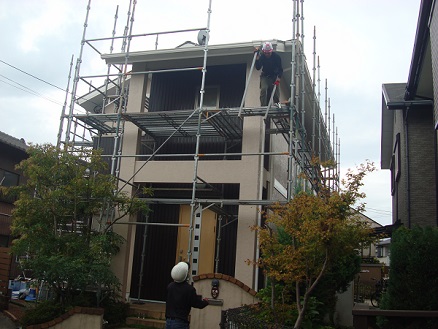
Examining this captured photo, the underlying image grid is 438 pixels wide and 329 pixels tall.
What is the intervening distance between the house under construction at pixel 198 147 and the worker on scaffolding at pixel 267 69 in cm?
34

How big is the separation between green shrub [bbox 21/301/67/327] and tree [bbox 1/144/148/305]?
0.33 meters

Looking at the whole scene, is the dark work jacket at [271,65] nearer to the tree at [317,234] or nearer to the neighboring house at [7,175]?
the tree at [317,234]

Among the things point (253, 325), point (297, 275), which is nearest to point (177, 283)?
point (253, 325)

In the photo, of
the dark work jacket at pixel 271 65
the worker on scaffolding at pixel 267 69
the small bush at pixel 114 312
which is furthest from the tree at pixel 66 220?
the dark work jacket at pixel 271 65

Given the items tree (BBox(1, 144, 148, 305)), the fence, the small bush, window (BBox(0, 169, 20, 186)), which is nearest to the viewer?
the fence

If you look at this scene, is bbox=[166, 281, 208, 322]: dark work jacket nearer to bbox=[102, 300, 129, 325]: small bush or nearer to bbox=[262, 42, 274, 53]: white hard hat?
bbox=[102, 300, 129, 325]: small bush

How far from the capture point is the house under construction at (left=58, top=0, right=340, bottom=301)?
453 inches

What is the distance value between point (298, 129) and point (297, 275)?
6.02 metres

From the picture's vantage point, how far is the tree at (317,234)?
6637 millimetres

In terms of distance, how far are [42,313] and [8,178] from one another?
11.0m

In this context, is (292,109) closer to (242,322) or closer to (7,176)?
(242,322)

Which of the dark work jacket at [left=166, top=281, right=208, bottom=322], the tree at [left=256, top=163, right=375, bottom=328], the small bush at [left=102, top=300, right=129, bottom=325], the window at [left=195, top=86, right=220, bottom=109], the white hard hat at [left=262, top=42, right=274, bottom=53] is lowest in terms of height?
the small bush at [left=102, top=300, right=129, bottom=325]

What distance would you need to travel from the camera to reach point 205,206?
11836 mm

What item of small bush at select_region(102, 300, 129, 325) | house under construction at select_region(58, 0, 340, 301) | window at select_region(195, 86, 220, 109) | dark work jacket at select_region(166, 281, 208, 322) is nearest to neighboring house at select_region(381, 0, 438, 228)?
house under construction at select_region(58, 0, 340, 301)
